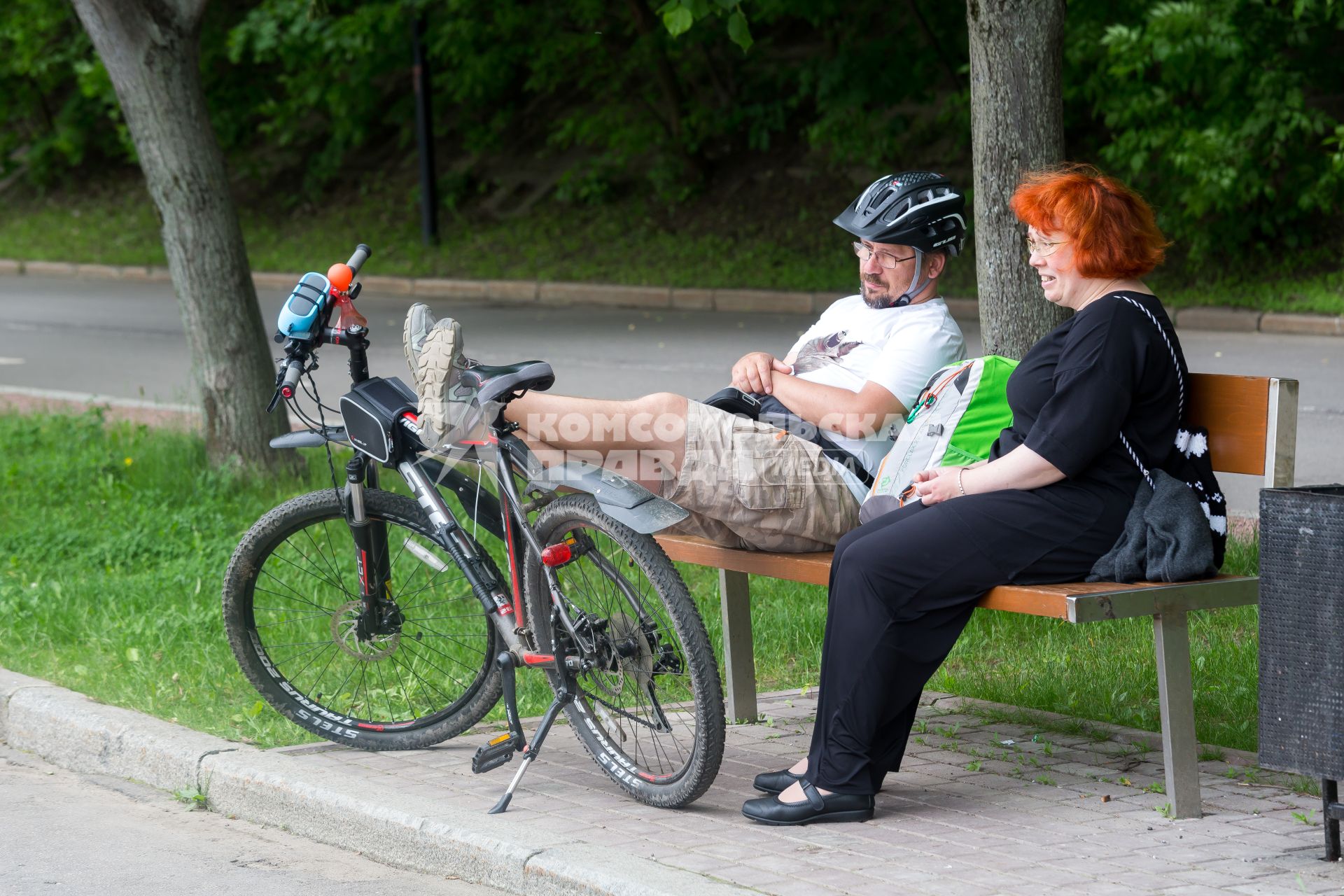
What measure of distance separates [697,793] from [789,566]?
656 millimetres

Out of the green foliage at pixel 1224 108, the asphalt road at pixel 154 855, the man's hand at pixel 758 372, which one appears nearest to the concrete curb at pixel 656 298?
the green foliage at pixel 1224 108

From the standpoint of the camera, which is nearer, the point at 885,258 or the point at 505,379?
the point at 505,379

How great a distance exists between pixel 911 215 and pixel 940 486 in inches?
33.1

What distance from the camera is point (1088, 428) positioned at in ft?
12.4

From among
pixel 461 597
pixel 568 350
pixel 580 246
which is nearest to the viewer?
pixel 461 597

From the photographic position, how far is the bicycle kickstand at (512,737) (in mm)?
4137

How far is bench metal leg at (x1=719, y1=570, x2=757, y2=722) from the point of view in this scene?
4871mm

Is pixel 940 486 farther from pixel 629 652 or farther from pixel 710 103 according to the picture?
pixel 710 103

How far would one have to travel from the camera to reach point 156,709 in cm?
499

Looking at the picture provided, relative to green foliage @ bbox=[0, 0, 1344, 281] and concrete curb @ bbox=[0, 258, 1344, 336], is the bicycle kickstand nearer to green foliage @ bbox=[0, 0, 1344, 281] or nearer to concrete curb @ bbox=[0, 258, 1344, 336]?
green foliage @ bbox=[0, 0, 1344, 281]

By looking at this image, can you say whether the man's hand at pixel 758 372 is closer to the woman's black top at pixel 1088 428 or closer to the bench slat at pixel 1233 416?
the woman's black top at pixel 1088 428

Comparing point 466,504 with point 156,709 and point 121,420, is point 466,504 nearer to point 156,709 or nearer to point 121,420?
point 156,709

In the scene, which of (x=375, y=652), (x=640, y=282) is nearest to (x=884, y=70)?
(x=640, y=282)

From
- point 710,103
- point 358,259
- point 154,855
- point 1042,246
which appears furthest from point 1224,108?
point 154,855
